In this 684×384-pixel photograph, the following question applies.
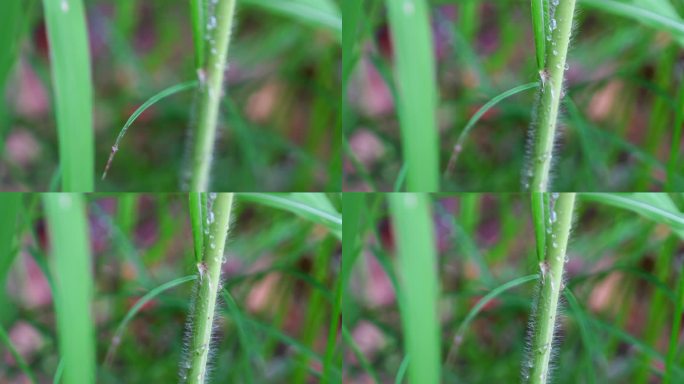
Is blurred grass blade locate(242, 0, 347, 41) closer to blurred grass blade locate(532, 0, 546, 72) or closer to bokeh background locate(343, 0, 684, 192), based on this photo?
bokeh background locate(343, 0, 684, 192)

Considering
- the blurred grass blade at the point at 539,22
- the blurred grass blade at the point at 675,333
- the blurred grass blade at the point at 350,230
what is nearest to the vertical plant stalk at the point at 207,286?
the blurred grass blade at the point at 350,230

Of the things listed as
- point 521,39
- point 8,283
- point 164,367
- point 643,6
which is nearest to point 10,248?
point 8,283

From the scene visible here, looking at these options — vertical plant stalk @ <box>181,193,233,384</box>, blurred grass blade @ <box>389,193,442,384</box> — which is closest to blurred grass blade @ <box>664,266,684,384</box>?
blurred grass blade @ <box>389,193,442,384</box>

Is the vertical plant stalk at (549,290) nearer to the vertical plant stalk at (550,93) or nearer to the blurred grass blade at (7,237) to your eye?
the vertical plant stalk at (550,93)

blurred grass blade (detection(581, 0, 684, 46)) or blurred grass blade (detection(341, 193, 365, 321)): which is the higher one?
blurred grass blade (detection(581, 0, 684, 46))

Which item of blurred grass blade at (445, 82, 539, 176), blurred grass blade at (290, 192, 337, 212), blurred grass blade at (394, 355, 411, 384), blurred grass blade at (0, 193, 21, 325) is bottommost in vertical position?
blurred grass blade at (394, 355, 411, 384)

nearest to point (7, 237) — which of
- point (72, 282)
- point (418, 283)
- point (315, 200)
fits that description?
point (72, 282)
